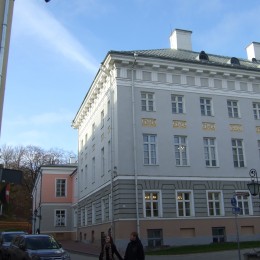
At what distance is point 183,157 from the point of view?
30.3 m

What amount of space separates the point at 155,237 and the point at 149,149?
6.39 metres

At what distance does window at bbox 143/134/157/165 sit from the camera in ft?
96.1

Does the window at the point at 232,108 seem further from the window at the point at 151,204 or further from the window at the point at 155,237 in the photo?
the window at the point at 155,237

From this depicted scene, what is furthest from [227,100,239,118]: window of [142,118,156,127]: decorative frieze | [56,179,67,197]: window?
[56,179,67,197]: window

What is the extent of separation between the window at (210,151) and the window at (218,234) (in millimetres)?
4872

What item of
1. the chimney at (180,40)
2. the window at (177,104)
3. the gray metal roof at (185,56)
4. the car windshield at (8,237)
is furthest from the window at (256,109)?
the car windshield at (8,237)

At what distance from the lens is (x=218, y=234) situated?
29.6 m

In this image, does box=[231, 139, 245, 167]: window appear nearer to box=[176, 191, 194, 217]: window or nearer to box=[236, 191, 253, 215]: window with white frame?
box=[236, 191, 253, 215]: window with white frame

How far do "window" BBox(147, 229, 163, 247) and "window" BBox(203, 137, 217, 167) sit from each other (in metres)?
6.74

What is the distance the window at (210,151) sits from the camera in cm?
3092

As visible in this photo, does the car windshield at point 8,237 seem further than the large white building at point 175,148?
No

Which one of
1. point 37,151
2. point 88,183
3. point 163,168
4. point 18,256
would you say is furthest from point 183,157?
point 37,151

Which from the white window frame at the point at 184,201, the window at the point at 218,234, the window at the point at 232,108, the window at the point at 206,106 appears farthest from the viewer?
the window at the point at 232,108

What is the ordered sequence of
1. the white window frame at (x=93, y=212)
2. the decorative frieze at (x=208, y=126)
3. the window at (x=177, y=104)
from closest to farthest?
the window at (x=177, y=104), the decorative frieze at (x=208, y=126), the white window frame at (x=93, y=212)
